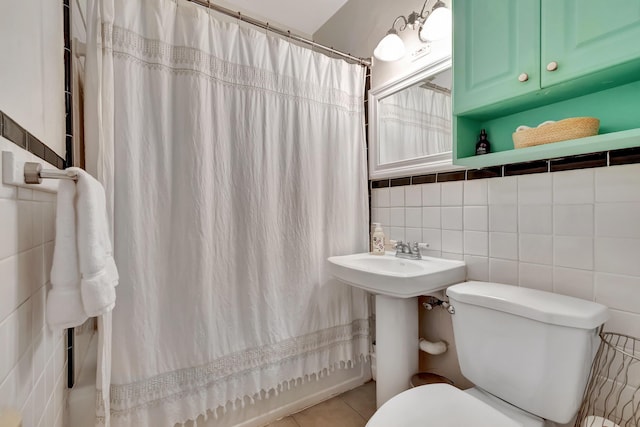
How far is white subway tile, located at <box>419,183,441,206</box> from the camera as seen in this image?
150cm

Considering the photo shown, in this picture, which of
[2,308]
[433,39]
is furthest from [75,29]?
[433,39]

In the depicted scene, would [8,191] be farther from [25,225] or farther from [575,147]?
[575,147]

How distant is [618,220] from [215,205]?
155cm

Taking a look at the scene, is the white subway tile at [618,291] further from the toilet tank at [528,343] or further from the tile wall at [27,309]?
the tile wall at [27,309]

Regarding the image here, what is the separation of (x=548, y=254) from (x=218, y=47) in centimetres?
170

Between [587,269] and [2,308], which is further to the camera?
[587,269]

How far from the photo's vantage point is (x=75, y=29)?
1284mm

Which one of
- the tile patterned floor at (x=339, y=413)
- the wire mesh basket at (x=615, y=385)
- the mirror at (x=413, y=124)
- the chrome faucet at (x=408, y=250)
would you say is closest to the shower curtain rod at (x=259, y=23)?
the mirror at (x=413, y=124)

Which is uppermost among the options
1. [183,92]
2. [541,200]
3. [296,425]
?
[183,92]

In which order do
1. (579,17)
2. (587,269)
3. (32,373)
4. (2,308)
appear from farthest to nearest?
(587,269)
(579,17)
(32,373)
(2,308)

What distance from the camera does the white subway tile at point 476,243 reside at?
129 cm

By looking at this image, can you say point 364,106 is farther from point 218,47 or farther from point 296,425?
point 296,425

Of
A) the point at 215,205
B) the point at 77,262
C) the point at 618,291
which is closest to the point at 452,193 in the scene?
the point at 618,291

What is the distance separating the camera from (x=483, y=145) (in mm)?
1212
